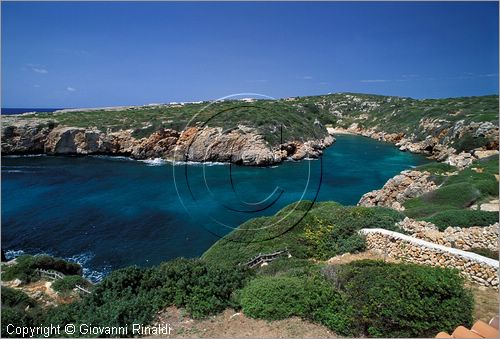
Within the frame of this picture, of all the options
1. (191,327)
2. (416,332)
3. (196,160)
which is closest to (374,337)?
(416,332)

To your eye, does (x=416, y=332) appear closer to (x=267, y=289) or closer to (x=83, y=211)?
(x=267, y=289)

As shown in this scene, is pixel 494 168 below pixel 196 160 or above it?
above

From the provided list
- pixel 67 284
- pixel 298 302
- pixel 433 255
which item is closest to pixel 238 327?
pixel 298 302

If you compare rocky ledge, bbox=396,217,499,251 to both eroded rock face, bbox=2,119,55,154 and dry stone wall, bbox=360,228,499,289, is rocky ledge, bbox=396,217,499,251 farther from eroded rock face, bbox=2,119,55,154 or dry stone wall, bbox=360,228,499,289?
eroded rock face, bbox=2,119,55,154

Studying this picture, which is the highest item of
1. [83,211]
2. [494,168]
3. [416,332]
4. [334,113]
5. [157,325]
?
[334,113]

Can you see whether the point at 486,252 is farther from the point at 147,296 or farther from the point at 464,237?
the point at 147,296

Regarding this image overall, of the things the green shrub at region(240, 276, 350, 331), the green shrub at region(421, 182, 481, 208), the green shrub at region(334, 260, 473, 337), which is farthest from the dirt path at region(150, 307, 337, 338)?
the green shrub at region(421, 182, 481, 208)
